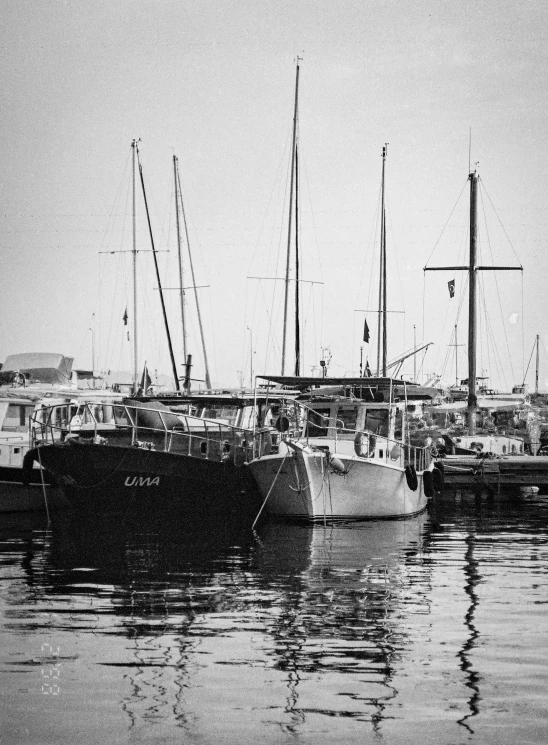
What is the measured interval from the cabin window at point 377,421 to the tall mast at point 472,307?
1901 cm

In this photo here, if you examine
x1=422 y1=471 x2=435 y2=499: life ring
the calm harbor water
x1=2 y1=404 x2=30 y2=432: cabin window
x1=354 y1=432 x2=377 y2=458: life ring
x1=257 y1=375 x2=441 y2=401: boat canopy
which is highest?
x1=257 y1=375 x2=441 y2=401: boat canopy

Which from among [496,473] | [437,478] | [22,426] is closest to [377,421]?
[437,478]

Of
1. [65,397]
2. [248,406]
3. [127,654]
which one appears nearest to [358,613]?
[127,654]

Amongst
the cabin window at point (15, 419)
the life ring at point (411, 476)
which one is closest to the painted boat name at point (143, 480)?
the life ring at point (411, 476)

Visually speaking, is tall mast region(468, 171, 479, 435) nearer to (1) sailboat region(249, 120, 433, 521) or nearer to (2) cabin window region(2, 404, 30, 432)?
(1) sailboat region(249, 120, 433, 521)

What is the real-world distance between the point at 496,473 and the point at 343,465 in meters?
16.1

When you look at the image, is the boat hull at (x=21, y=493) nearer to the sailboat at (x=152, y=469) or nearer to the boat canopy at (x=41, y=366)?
the sailboat at (x=152, y=469)

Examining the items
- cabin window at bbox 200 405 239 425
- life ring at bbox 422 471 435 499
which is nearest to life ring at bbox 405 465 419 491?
life ring at bbox 422 471 435 499

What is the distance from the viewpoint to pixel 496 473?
131 feet

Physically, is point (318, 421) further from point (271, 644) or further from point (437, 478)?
point (271, 644)

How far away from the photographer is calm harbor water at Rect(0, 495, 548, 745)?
7871 mm

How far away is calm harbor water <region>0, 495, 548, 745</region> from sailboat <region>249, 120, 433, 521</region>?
4802 mm

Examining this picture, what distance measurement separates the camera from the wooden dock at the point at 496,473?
129 ft

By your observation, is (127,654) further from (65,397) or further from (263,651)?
(65,397)
